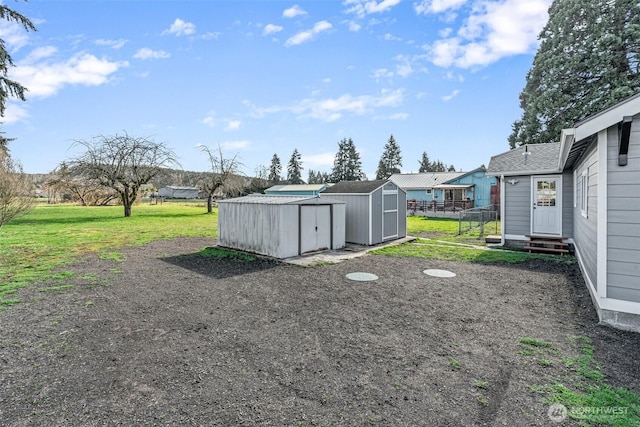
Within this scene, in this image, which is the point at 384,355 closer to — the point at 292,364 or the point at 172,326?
the point at 292,364

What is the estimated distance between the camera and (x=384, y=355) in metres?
3.52

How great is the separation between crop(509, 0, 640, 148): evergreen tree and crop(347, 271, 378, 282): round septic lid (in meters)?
16.9

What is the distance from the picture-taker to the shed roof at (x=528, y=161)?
1012 centimetres

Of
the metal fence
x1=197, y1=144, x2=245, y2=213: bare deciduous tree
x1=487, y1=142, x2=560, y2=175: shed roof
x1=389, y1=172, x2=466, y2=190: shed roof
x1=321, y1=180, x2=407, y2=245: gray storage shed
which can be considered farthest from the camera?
x1=389, y1=172, x2=466, y2=190: shed roof

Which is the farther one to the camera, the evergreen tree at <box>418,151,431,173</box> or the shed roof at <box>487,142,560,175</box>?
the evergreen tree at <box>418,151,431,173</box>

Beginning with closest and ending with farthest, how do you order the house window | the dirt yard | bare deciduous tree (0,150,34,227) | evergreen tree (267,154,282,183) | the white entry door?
the dirt yard → the house window → bare deciduous tree (0,150,34,227) → the white entry door → evergreen tree (267,154,282,183)

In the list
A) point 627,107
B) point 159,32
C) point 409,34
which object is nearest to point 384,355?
point 627,107

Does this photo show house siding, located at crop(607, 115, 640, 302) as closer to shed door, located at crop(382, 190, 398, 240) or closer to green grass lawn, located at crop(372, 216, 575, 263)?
green grass lawn, located at crop(372, 216, 575, 263)

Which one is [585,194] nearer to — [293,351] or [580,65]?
[293,351]

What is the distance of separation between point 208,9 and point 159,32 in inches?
80.3

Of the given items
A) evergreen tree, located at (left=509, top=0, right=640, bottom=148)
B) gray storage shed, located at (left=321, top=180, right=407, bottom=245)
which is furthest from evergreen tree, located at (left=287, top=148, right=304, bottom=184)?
gray storage shed, located at (left=321, top=180, right=407, bottom=245)

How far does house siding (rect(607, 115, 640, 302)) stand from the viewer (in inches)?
163

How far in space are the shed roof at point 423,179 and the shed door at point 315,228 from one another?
23458 mm

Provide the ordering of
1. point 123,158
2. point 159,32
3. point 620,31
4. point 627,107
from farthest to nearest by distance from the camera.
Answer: point 123,158 < point 620,31 < point 159,32 < point 627,107
